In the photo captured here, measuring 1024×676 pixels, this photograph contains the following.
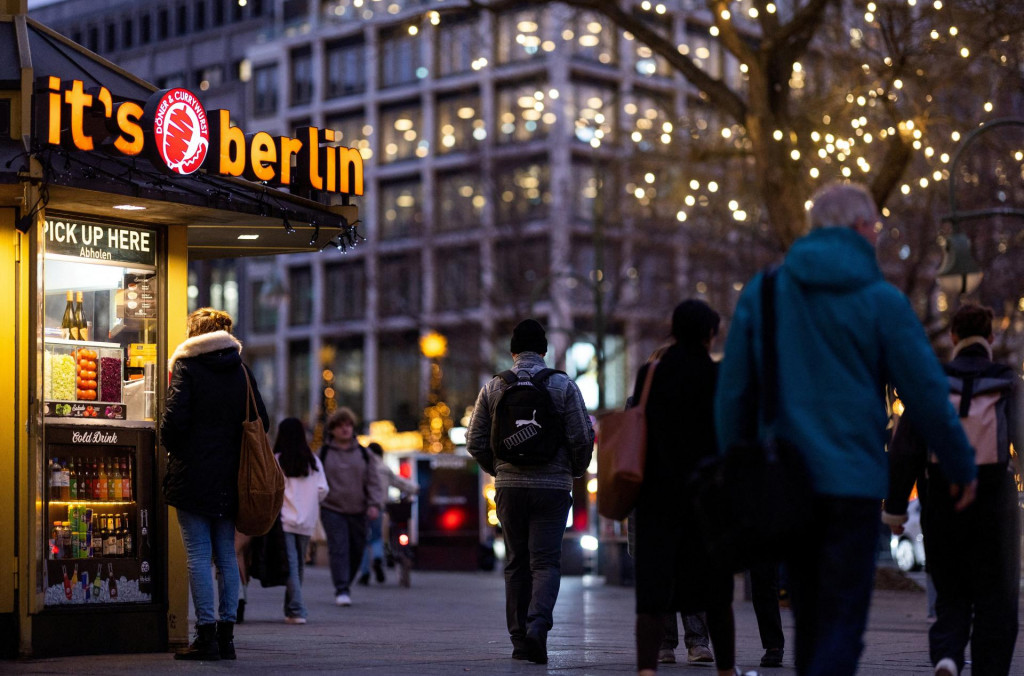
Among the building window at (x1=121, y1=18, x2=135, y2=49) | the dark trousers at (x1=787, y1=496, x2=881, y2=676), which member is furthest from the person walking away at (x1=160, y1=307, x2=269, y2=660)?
the building window at (x1=121, y1=18, x2=135, y2=49)

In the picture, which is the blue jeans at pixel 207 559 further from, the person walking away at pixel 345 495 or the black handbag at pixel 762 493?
the person walking away at pixel 345 495

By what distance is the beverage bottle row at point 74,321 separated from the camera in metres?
11.1

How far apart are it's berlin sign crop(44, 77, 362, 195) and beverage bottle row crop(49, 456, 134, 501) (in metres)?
1.88

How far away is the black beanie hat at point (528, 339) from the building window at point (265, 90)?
74.4m

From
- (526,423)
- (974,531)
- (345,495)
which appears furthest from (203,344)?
(345,495)

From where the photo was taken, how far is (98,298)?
1128 cm

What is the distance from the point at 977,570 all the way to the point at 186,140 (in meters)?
5.25

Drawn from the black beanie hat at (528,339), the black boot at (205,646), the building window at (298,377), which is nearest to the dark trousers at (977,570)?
the black beanie hat at (528,339)

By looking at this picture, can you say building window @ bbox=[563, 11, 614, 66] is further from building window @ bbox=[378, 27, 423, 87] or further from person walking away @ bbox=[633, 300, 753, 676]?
person walking away @ bbox=[633, 300, 753, 676]

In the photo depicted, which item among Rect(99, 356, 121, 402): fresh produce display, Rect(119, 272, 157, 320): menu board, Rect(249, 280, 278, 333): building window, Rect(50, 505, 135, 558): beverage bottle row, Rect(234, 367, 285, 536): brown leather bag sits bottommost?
Rect(50, 505, 135, 558): beverage bottle row

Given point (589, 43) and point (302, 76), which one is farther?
point (302, 76)

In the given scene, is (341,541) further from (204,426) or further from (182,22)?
(182,22)

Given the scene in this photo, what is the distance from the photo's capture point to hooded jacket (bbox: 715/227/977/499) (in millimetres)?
6113

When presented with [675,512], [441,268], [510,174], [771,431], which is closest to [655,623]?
[675,512]
